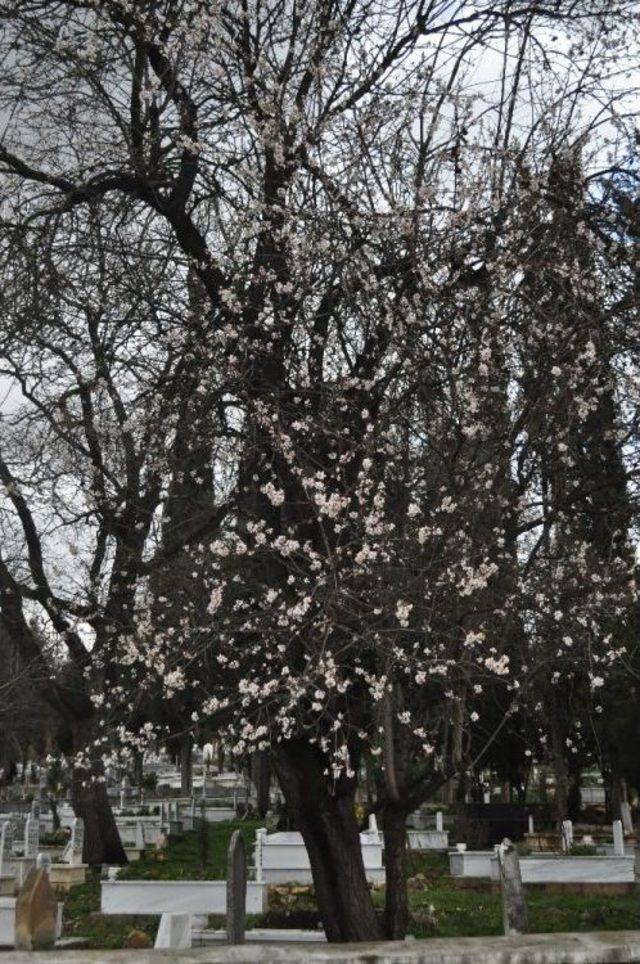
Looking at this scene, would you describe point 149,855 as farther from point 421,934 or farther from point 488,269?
point 488,269

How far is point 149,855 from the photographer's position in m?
22.5

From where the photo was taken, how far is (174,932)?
775 centimetres

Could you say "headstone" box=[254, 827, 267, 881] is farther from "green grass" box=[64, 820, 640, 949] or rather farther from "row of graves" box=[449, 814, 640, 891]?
"row of graves" box=[449, 814, 640, 891]

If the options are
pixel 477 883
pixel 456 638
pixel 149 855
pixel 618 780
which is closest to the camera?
pixel 456 638

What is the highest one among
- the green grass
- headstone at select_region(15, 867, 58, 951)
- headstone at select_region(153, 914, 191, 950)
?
headstone at select_region(15, 867, 58, 951)

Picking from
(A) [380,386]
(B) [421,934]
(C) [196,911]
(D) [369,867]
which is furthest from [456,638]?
(D) [369,867]

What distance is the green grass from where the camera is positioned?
12562mm

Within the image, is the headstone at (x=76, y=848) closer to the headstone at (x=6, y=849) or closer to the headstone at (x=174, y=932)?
the headstone at (x=6, y=849)

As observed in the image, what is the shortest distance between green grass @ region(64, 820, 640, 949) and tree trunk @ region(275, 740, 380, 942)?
354 centimetres

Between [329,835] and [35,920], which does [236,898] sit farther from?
[35,920]

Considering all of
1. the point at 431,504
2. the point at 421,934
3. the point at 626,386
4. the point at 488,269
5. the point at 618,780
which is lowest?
the point at 421,934

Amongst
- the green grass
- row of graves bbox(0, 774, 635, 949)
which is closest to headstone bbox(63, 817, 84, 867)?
row of graves bbox(0, 774, 635, 949)

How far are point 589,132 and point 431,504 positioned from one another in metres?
3.49

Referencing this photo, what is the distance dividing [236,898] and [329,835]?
3.26ft
